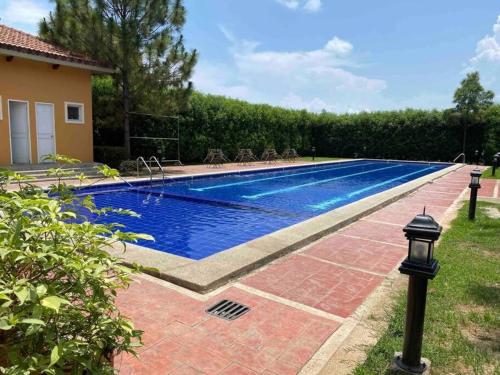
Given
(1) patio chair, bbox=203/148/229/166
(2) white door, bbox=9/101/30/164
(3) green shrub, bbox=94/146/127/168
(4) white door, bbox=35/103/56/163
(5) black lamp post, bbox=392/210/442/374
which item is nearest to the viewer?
(5) black lamp post, bbox=392/210/442/374

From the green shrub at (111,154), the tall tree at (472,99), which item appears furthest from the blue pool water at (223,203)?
the tall tree at (472,99)

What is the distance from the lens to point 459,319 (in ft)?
11.2

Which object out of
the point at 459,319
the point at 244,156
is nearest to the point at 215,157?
the point at 244,156

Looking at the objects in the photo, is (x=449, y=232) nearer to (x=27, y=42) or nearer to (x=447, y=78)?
(x=27, y=42)

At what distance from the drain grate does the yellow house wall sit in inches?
491

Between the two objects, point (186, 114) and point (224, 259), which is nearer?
point (224, 259)

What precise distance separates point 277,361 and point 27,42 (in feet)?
50.4

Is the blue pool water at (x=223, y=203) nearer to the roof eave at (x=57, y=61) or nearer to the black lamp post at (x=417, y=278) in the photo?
Result: the black lamp post at (x=417, y=278)

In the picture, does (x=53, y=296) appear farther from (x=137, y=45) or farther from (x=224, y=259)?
(x=137, y=45)

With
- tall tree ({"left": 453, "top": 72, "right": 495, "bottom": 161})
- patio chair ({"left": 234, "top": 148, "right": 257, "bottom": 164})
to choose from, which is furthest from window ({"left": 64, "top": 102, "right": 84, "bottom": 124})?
tall tree ({"left": 453, "top": 72, "right": 495, "bottom": 161})

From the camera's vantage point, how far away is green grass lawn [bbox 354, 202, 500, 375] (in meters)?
2.75

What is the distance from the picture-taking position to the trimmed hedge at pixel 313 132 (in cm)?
1983

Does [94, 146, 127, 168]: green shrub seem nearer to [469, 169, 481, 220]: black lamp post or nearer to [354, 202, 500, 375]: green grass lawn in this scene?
[469, 169, 481, 220]: black lamp post

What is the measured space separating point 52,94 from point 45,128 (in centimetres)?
128
